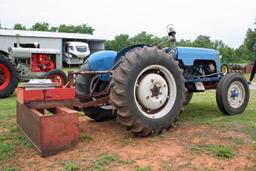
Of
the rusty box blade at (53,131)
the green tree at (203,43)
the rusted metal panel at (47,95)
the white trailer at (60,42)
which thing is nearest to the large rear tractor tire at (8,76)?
the rusted metal panel at (47,95)

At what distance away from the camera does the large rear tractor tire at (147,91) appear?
4465 mm

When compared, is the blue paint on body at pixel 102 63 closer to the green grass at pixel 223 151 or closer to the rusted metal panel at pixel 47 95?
the rusted metal panel at pixel 47 95

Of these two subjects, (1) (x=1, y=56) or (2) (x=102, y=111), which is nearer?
(2) (x=102, y=111)

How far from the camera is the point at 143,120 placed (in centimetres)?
457

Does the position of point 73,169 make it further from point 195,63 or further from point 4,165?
point 195,63

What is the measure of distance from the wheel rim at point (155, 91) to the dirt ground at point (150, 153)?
0.35 m

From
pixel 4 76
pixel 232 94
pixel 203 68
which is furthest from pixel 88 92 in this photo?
pixel 4 76

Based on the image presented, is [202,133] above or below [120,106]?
below

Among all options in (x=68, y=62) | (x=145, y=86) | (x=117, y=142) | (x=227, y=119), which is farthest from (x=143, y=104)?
(x=68, y=62)

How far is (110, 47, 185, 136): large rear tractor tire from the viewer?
4.46 meters

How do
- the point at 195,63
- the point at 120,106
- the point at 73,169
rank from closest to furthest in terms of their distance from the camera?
the point at 73,169 → the point at 120,106 → the point at 195,63

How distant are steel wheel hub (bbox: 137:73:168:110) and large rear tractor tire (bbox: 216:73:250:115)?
1.47 metres

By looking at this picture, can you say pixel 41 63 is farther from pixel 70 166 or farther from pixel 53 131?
pixel 70 166

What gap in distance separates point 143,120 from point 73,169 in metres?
1.32
